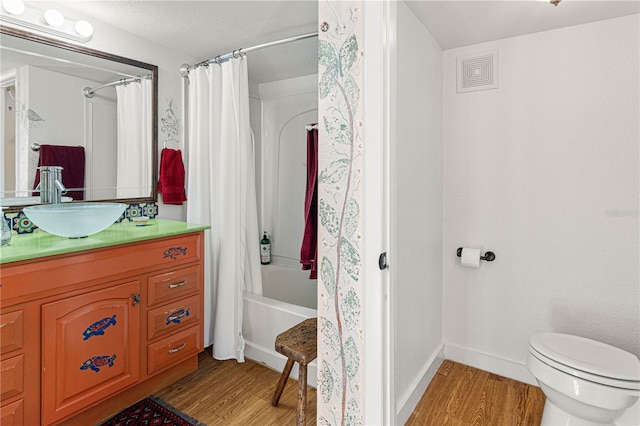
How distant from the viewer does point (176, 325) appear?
2.04 m

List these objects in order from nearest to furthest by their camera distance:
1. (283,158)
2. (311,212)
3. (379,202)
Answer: (379,202) → (311,212) → (283,158)

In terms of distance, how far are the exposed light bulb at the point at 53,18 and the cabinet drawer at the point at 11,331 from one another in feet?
4.82

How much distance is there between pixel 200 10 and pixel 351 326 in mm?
1849

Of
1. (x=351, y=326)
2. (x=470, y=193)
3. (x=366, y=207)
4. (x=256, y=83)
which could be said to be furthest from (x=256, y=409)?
(x=256, y=83)

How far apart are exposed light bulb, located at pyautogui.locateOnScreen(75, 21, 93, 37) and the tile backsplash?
3.31 ft

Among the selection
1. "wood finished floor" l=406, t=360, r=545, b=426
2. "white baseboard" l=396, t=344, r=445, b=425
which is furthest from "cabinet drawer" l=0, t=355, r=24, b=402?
"wood finished floor" l=406, t=360, r=545, b=426

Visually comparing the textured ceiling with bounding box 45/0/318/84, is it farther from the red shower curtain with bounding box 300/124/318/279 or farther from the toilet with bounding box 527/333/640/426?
the toilet with bounding box 527/333/640/426

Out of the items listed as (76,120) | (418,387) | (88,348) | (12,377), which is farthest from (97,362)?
(418,387)

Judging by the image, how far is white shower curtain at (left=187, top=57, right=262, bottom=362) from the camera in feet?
7.63

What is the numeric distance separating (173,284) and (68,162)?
92 centimetres

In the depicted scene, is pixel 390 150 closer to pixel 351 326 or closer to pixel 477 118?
pixel 351 326

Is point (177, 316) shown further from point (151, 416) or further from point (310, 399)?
point (310, 399)

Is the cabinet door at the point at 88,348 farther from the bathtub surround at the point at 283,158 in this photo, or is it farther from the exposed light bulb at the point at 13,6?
the bathtub surround at the point at 283,158

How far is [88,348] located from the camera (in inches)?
63.7
